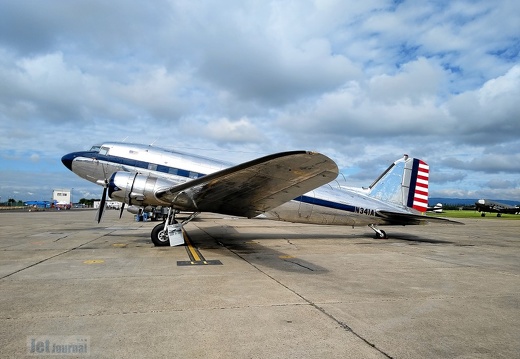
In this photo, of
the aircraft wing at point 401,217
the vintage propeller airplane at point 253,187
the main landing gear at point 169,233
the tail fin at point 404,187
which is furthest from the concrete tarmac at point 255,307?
the tail fin at point 404,187

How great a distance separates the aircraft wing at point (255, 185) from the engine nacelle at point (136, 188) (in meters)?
0.36

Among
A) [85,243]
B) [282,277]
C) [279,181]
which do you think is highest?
[279,181]

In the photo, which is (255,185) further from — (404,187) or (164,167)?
(404,187)

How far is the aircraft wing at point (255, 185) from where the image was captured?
8.04 m

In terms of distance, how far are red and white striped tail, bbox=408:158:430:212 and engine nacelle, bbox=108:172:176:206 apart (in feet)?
38.5

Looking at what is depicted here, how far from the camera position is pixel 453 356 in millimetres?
3434

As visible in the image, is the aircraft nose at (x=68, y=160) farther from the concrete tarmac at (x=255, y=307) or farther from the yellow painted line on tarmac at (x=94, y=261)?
the yellow painted line on tarmac at (x=94, y=261)

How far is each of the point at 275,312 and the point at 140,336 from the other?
1875 millimetres

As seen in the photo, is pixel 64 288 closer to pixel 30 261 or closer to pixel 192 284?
pixel 192 284

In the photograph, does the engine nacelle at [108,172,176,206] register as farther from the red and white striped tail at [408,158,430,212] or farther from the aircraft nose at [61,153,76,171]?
the red and white striped tail at [408,158,430,212]

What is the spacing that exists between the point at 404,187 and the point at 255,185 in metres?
9.61

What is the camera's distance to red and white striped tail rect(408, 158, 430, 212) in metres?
16.3

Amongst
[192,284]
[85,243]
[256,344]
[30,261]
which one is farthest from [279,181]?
[85,243]

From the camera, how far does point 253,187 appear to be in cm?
1034
